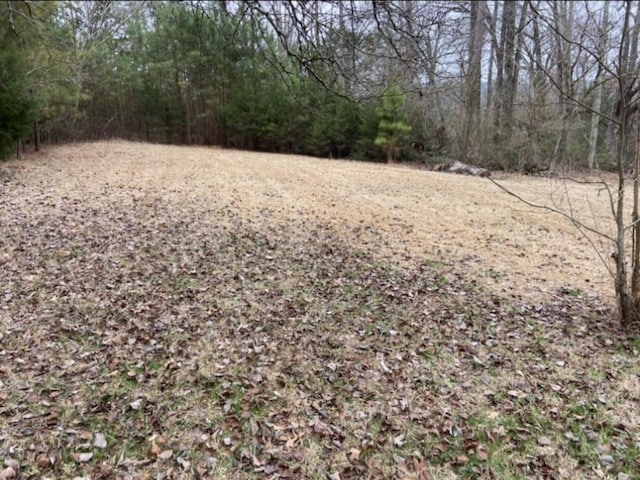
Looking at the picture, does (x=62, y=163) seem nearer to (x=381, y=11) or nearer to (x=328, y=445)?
(x=381, y=11)

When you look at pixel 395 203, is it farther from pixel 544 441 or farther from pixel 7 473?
pixel 7 473

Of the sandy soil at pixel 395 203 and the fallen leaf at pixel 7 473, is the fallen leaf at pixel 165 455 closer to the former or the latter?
the fallen leaf at pixel 7 473

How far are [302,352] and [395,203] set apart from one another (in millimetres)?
4993

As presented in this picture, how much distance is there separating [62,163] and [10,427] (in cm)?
946

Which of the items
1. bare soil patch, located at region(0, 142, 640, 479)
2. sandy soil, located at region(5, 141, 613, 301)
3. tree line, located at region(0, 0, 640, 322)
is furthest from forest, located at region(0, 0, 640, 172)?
bare soil patch, located at region(0, 142, 640, 479)

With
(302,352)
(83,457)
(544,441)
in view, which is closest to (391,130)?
(302,352)

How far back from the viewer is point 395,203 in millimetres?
7445

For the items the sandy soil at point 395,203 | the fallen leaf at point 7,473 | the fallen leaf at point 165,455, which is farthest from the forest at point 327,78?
the fallen leaf at point 7,473

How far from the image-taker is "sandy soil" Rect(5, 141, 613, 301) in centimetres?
455

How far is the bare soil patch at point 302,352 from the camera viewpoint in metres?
2.03

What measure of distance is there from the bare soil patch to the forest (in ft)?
5.22

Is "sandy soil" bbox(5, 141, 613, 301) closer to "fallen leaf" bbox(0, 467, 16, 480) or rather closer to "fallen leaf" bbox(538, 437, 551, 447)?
"fallen leaf" bbox(538, 437, 551, 447)

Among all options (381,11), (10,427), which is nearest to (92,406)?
(10,427)

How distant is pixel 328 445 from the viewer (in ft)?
6.86
